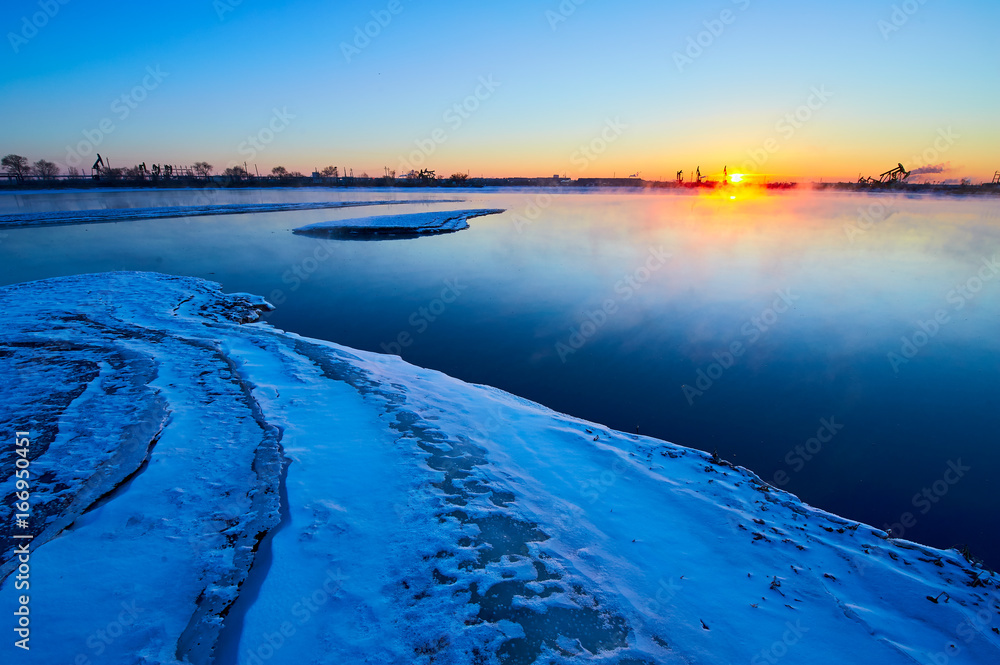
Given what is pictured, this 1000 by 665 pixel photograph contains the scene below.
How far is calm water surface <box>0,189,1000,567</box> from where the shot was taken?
5.61 m

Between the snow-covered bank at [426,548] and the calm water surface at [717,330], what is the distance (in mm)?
1366

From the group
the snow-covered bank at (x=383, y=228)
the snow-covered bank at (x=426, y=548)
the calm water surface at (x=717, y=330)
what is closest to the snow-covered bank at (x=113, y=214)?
the calm water surface at (x=717, y=330)

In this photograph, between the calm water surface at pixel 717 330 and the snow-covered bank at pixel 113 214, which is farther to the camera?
the snow-covered bank at pixel 113 214

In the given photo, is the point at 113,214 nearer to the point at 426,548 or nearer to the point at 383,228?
the point at 383,228

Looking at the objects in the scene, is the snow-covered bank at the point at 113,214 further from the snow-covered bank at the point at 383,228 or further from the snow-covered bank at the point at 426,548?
the snow-covered bank at the point at 426,548

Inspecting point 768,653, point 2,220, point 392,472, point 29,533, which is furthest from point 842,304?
point 2,220

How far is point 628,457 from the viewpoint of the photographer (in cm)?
521

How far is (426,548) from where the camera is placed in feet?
11.8

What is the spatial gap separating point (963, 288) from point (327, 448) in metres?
20.0

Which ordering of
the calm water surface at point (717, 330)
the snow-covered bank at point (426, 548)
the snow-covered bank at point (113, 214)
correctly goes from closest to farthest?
the snow-covered bank at point (426, 548), the calm water surface at point (717, 330), the snow-covered bank at point (113, 214)

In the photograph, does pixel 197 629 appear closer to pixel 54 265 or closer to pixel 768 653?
pixel 768 653

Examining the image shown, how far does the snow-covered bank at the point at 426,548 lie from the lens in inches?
112

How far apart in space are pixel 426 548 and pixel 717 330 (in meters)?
9.13

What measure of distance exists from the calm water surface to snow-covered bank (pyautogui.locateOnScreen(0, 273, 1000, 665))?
1.37 m
